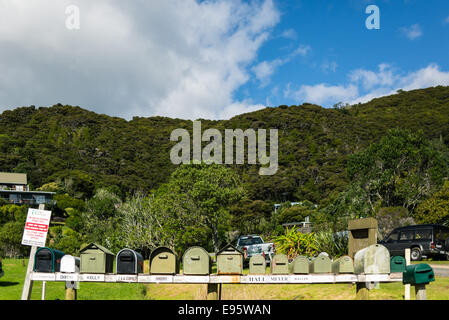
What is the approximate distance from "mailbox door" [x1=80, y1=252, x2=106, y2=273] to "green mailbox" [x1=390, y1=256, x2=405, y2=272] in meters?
5.17

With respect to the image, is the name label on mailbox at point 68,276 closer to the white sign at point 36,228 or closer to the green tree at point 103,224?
the white sign at point 36,228

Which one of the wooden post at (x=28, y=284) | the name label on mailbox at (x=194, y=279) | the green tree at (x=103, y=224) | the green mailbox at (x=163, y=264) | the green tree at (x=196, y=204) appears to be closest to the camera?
the name label on mailbox at (x=194, y=279)

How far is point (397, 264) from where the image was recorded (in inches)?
301

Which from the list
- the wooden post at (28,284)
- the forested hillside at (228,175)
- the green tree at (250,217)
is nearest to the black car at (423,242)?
the forested hillside at (228,175)

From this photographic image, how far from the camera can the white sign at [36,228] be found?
312 inches

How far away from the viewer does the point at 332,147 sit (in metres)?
75.9

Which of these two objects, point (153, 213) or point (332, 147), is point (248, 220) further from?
point (332, 147)

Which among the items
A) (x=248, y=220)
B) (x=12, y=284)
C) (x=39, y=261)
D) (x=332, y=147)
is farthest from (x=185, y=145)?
(x=39, y=261)

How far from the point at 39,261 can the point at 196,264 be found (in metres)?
2.94

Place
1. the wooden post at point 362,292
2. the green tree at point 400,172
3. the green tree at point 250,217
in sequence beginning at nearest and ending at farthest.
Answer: the wooden post at point 362,292 → the green tree at point 400,172 → the green tree at point 250,217

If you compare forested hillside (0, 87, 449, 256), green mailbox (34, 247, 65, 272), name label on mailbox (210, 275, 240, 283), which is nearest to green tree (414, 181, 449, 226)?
forested hillside (0, 87, 449, 256)

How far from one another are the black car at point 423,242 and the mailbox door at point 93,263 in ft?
42.4

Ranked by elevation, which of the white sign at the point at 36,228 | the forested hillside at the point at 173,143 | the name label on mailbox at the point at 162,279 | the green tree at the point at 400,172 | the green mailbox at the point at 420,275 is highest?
the forested hillside at the point at 173,143
